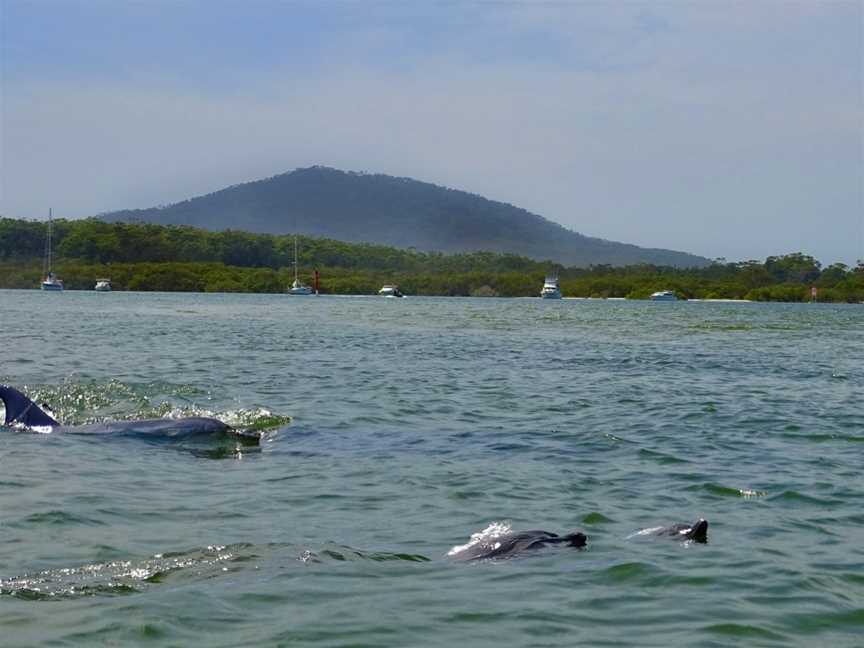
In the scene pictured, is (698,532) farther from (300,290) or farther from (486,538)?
(300,290)

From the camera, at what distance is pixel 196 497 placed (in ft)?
42.5

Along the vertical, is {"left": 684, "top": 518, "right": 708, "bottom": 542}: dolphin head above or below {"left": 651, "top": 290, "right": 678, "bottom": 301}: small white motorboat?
below

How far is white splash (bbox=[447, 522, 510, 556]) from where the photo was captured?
10500 millimetres

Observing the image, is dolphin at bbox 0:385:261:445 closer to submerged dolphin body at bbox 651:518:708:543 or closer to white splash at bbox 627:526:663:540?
white splash at bbox 627:526:663:540

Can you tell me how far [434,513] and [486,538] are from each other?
1.63 meters

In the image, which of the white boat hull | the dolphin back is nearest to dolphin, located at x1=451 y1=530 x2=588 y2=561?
the dolphin back

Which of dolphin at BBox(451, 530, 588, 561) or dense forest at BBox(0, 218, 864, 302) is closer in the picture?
dolphin at BBox(451, 530, 588, 561)

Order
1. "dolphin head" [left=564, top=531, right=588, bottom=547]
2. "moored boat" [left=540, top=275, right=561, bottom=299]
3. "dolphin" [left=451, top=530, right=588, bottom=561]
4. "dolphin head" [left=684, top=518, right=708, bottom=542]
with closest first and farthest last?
"dolphin" [left=451, top=530, right=588, bottom=561], "dolphin head" [left=564, top=531, right=588, bottom=547], "dolphin head" [left=684, top=518, right=708, bottom=542], "moored boat" [left=540, top=275, right=561, bottom=299]

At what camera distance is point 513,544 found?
1050cm

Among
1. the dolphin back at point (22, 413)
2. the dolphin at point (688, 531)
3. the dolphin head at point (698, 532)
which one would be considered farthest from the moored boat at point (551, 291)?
the dolphin head at point (698, 532)

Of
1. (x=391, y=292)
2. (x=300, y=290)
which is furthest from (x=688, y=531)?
(x=391, y=292)

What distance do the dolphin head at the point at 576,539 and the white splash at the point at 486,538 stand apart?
2.08ft

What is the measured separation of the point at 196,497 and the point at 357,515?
2.10 metres

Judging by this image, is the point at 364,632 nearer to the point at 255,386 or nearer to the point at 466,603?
the point at 466,603
